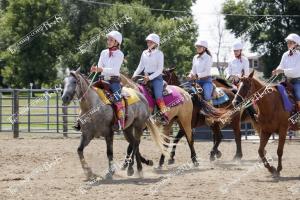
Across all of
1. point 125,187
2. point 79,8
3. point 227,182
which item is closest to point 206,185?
point 227,182

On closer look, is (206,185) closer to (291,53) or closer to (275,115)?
(275,115)

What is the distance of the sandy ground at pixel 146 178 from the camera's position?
8406 millimetres

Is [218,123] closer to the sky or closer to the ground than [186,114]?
closer to the ground

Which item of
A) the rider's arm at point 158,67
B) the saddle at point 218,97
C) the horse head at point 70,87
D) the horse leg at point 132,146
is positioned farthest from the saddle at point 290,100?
the horse head at point 70,87

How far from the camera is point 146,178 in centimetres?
1047

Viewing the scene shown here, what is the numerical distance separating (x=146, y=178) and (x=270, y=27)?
3340cm

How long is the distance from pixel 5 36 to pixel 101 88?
118 feet

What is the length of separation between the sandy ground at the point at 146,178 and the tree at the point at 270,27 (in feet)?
89.1

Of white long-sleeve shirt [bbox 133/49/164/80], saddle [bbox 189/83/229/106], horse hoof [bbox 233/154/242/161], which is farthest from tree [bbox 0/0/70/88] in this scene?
white long-sleeve shirt [bbox 133/49/164/80]

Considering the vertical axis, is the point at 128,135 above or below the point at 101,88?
below

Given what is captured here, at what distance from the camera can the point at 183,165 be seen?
12414 millimetres

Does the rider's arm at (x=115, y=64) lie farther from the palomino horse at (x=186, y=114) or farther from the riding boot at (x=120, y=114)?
the palomino horse at (x=186, y=114)

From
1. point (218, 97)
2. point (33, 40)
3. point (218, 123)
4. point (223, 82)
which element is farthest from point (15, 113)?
point (33, 40)

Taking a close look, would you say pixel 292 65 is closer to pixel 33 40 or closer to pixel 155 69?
pixel 155 69
